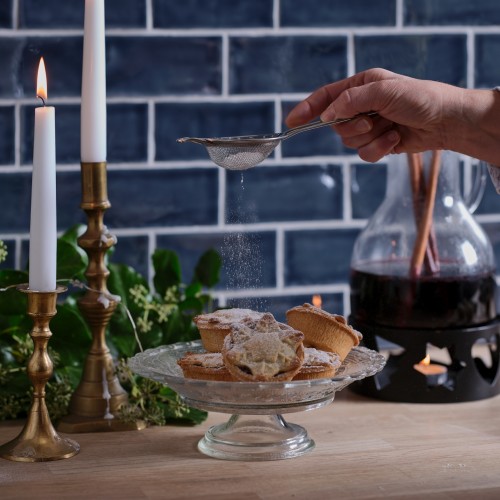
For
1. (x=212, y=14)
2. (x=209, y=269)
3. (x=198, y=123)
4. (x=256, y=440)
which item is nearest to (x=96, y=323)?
(x=256, y=440)

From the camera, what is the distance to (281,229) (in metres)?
1.85

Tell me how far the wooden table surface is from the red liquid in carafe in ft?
0.47

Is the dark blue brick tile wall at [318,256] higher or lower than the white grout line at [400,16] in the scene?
lower

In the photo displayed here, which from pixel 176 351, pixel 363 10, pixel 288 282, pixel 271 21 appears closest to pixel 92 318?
pixel 176 351

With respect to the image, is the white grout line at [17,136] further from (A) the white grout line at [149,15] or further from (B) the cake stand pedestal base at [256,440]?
(B) the cake stand pedestal base at [256,440]

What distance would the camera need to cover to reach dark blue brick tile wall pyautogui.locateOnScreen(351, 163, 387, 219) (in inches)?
74.3

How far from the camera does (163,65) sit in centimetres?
176

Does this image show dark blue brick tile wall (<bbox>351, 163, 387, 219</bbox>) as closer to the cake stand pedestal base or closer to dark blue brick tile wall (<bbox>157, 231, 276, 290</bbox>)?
dark blue brick tile wall (<bbox>157, 231, 276, 290</bbox>)

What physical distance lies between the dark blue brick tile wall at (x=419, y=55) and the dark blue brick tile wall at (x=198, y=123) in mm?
217

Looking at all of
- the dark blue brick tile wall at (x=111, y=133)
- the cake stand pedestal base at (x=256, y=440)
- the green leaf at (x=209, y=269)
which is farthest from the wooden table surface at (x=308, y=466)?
the dark blue brick tile wall at (x=111, y=133)

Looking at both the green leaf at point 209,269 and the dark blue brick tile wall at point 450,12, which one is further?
the dark blue brick tile wall at point 450,12

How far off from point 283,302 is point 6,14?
27.7 inches

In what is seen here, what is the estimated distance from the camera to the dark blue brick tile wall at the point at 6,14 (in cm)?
169

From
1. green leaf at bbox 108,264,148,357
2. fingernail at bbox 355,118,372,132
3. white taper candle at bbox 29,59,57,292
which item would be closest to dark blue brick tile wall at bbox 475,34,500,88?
fingernail at bbox 355,118,372,132
